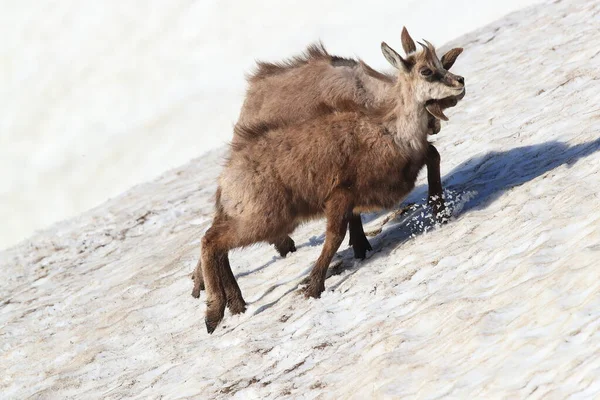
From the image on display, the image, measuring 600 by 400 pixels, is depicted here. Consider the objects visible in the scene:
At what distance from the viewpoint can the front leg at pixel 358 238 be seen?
32.3ft

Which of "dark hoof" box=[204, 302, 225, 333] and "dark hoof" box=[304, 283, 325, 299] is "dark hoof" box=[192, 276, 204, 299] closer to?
"dark hoof" box=[204, 302, 225, 333]

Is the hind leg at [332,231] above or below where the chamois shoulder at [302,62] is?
below

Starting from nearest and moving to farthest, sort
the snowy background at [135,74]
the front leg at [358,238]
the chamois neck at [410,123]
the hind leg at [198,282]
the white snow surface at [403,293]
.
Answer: the white snow surface at [403,293], the chamois neck at [410,123], the front leg at [358,238], the hind leg at [198,282], the snowy background at [135,74]

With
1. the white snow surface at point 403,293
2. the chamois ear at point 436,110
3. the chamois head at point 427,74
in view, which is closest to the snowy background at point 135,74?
the white snow surface at point 403,293

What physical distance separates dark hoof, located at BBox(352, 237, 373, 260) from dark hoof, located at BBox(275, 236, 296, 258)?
1.44 m

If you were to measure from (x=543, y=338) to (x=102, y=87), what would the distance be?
92.2 feet

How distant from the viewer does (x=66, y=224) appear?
59.2 ft

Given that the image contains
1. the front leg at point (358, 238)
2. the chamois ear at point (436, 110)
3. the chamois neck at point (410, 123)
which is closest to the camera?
the chamois ear at point (436, 110)

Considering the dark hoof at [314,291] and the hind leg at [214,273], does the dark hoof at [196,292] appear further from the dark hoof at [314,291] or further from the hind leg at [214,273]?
the dark hoof at [314,291]

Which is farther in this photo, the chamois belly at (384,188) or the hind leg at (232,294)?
the hind leg at (232,294)

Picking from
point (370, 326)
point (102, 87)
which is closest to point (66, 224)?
point (370, 326)

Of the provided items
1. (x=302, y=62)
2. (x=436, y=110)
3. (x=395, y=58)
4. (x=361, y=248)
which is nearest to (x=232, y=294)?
(x=361, y=248)

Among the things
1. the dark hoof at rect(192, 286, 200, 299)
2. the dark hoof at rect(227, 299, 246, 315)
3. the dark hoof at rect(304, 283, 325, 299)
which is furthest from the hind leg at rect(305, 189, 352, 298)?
the dark hoof at rect(192, 286, 200, 299)

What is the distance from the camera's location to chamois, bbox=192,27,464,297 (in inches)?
394
